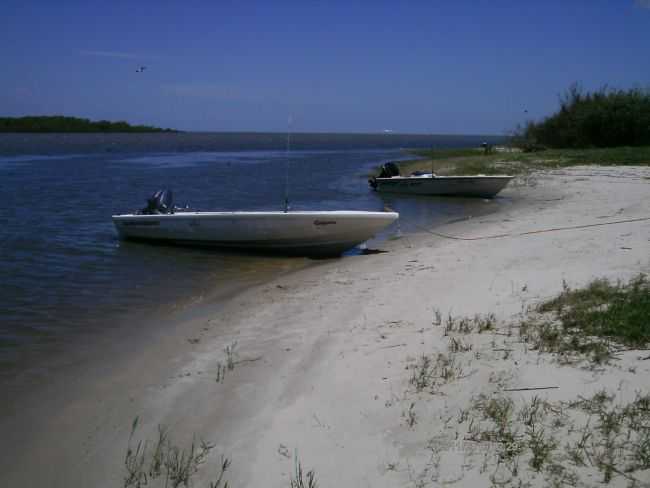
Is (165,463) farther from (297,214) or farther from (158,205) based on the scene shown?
(158,205)

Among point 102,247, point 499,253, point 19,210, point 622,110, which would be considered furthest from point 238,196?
point 622,110

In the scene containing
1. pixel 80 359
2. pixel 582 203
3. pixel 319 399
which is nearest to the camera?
pixel 319 399

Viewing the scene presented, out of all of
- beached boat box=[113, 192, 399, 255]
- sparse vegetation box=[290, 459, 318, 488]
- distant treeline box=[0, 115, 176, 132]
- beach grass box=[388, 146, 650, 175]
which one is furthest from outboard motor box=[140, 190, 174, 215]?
distant treeline box=[0, 115, 176, 132]

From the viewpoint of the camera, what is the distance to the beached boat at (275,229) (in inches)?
516

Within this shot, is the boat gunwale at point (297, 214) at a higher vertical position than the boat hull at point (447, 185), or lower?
lower

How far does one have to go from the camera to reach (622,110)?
3878 centimetres

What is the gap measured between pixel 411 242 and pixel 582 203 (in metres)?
5.87

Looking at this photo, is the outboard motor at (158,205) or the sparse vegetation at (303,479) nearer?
the sparse vegetation at (303,479)

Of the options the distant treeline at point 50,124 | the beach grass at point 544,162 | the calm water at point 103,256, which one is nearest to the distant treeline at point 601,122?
the beach grass at point 544,162

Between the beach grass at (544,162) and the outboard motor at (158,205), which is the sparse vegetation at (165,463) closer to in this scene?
the outboard motor at (158,205)

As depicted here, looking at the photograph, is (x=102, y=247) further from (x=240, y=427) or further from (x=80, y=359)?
(x=240, y=427)

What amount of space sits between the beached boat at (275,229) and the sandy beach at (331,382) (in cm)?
276

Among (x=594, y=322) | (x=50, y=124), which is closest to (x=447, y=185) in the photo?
(x=594, y=322)

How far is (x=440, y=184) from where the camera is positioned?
23703mm
